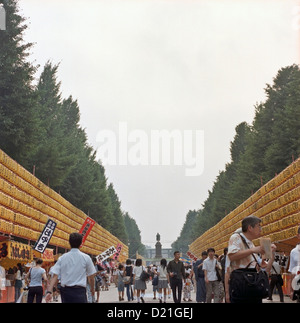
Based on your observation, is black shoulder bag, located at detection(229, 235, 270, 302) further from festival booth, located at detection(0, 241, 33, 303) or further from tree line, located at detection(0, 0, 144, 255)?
tree line, located at detection(0, 0, 144, 255)

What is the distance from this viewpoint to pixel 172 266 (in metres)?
14.5

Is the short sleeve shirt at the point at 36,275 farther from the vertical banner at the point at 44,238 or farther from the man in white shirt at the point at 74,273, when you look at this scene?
the vertical banner at the point at 44,238

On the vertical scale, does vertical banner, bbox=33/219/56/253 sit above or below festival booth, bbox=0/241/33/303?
above

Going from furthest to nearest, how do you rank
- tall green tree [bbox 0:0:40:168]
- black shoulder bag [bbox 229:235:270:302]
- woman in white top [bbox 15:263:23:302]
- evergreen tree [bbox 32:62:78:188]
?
evergreen tree [bbox 32:62:78:188] → tall green tree [bbox 0:0:40:168] → woman in white top [bbox 15:263:23:302] → black shoulder bag [bbox 229:235:270:302]

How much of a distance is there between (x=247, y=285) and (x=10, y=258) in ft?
47.3

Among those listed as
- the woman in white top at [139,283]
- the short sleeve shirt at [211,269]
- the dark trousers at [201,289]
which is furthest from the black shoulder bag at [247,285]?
the woman in white top at [139,283]

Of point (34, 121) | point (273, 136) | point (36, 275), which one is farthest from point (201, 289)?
point (273, 136)

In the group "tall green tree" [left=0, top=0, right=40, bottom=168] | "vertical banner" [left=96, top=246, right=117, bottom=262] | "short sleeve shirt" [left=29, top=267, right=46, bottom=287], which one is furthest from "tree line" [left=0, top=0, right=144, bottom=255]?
"short sleeve shirt" [left=29, top=267, right=46, bottom=287]

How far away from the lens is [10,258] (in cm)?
1794

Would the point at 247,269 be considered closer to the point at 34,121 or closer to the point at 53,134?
the point at 34,121

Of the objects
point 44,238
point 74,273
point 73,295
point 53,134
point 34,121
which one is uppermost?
point 53,134

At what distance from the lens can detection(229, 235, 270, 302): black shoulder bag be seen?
202 inches
